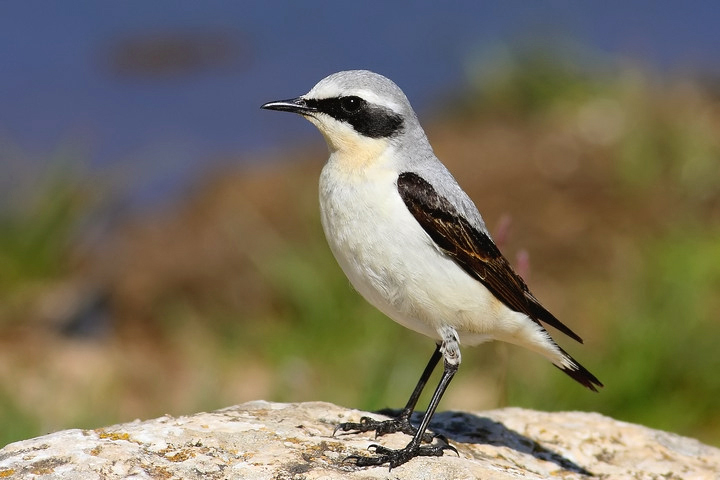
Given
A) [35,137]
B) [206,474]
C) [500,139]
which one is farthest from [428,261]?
[35,137]

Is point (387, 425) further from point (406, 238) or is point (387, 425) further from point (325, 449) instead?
point (406, 238)

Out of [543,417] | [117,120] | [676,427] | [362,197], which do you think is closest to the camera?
[362,197]

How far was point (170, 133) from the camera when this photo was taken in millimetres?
20125

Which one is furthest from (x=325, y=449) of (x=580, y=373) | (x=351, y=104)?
(x=351, y=104)

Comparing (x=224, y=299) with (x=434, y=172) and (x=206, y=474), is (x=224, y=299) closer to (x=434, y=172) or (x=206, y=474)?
(x=434, y=172)

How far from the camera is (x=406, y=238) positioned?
16.2 feet

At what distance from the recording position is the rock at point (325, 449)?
4.30 metres

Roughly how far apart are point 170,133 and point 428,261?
15801mm

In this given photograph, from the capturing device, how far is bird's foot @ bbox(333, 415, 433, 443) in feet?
16.7

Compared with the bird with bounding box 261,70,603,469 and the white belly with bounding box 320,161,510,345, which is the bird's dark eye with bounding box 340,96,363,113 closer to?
the bird with bounding box 261,70,603,469

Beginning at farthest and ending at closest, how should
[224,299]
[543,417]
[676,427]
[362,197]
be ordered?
[224,299] < [676,427] < [543,417] < [362,197]

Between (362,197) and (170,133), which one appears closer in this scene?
(362,197)

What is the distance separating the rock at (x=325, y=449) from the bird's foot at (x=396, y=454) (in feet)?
0.13

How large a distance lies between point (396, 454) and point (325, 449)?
1.06 feet
